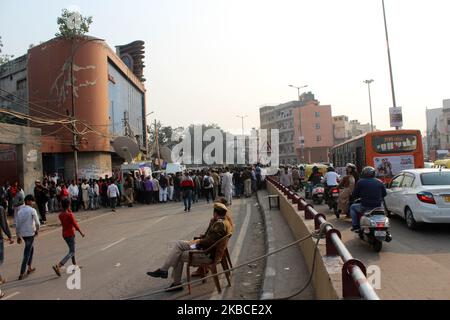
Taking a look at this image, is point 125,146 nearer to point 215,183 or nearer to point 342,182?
point 215,183

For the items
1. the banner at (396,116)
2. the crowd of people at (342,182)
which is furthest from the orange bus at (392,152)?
the banner at (396,116)

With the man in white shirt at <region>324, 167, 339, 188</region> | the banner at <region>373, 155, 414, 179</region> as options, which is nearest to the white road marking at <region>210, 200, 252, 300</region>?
the man in white shirt at <region>324, 167, 339, 188</region>

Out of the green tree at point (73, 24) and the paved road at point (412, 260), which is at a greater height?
the green tree at point (73, 24)

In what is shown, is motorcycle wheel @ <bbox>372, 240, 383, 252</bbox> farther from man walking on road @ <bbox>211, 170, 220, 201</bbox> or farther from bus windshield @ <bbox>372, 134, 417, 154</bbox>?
man walking on road @ <bbox>211, 170, 220, 201</bbox>

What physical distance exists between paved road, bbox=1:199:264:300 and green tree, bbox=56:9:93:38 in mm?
18823

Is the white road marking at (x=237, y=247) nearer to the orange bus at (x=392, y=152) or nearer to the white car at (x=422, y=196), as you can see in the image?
the white car at (x=422, y=196)

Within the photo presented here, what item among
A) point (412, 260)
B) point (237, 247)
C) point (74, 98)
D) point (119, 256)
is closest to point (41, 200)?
point (119, 256)

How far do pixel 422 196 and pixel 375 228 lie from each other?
2.63 m

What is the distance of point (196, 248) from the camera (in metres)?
7.75

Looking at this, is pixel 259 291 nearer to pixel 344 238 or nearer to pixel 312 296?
pixel 312 296

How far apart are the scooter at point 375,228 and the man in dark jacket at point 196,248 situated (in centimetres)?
303

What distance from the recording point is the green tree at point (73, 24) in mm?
33531

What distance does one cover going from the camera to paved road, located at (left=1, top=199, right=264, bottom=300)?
768 centimetres
